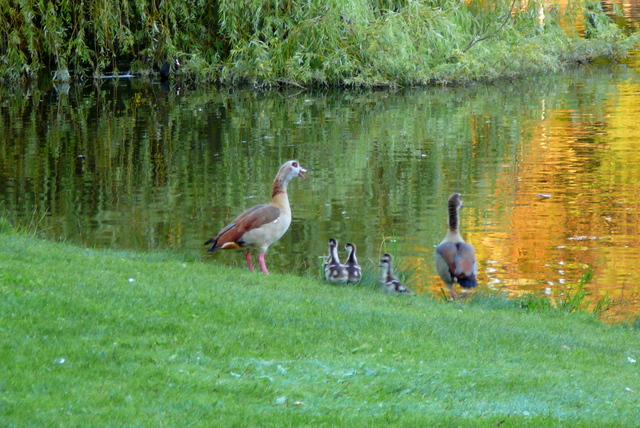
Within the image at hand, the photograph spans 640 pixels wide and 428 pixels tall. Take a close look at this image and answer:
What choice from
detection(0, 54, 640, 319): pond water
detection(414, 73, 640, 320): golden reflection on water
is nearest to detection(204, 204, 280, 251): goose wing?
detection(0, 54, 640, 319): pond water

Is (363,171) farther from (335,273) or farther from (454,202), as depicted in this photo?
(335,273)

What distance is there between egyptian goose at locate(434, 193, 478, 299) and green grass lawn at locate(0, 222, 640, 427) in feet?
1.78

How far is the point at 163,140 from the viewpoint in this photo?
23.8 meters

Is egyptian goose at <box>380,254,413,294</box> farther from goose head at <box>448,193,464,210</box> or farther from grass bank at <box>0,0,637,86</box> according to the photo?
grass bank at <box>0,0,637,86</box>

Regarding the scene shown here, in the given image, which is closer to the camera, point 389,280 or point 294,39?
point 389,280

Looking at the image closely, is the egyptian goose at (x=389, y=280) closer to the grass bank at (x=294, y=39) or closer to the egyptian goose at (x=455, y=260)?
the egyptian goose at (x=455, y=260)

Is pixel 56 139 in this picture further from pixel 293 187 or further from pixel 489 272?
pixel 489 272

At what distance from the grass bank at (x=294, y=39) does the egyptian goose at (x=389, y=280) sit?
18586 mm

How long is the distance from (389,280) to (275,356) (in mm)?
3841

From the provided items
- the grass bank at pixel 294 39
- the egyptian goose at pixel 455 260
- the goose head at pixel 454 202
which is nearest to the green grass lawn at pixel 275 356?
the egyptian goose at pixel 455 260

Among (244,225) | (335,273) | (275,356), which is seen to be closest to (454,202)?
(335,273)

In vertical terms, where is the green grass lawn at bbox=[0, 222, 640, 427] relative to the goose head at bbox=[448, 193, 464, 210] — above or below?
below

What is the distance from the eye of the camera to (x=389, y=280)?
10859mm

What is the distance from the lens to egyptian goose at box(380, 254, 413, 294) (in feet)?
35.1
